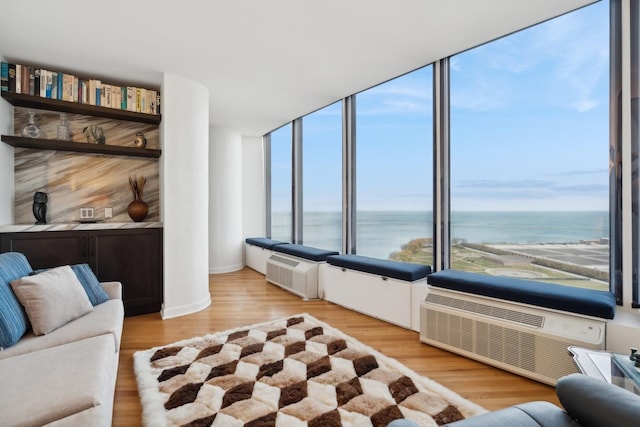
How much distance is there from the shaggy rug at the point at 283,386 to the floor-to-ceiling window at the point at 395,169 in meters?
1.50

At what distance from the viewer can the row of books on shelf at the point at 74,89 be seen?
2883mm

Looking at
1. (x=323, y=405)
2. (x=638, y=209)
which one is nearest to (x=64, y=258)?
(x=323, y=405)

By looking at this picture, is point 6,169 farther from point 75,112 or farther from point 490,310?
point 490,310

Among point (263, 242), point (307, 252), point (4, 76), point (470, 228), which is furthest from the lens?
point (263, 242)

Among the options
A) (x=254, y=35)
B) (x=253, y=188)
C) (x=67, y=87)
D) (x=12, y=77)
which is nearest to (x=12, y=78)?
(x=12, y=77)

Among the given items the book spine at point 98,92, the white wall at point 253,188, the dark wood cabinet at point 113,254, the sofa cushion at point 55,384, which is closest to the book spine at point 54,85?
the book spine at point 98,92

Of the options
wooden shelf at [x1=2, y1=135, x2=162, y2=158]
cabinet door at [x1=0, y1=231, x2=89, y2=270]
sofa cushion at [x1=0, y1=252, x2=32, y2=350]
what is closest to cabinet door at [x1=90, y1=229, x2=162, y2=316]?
cabinet door at [x1=0, y1=231, x2=89, y2=270]

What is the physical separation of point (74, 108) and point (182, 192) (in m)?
1.38

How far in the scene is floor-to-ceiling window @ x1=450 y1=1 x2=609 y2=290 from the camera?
87.4 inches

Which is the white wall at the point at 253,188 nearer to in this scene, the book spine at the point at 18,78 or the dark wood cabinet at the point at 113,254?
the dark wood cabinet at the point at 113,254

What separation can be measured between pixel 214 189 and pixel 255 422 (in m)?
4.53

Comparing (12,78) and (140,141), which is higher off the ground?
(12,78)

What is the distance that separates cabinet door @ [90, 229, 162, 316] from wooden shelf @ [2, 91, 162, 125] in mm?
1312

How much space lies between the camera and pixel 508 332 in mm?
2082
